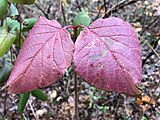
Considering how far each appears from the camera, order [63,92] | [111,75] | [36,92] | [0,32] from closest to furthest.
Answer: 1. [111,75]
2. [0,32]
3. [36,92]
4. [63,92]

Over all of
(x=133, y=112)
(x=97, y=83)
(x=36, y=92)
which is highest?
Answer: (x=97, y=83)

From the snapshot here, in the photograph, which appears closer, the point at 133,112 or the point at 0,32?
the point at 0,32

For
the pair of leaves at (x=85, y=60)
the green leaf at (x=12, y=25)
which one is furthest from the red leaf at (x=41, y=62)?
the green leaf at (x=12, y=25)

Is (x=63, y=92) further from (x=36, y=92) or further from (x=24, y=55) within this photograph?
(x=24, y=55)

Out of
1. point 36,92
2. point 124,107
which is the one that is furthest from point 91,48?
point 124,107

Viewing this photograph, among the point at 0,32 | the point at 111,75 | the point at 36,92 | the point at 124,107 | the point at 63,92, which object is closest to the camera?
the point at 111,75

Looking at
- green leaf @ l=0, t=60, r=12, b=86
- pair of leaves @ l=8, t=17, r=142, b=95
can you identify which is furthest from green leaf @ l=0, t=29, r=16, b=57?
green leaf @ l=0, t=60, r=12, b=86

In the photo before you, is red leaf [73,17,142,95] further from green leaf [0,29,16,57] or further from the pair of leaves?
green leaf [0,29,16,57]

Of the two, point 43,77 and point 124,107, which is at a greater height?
point 43,77
